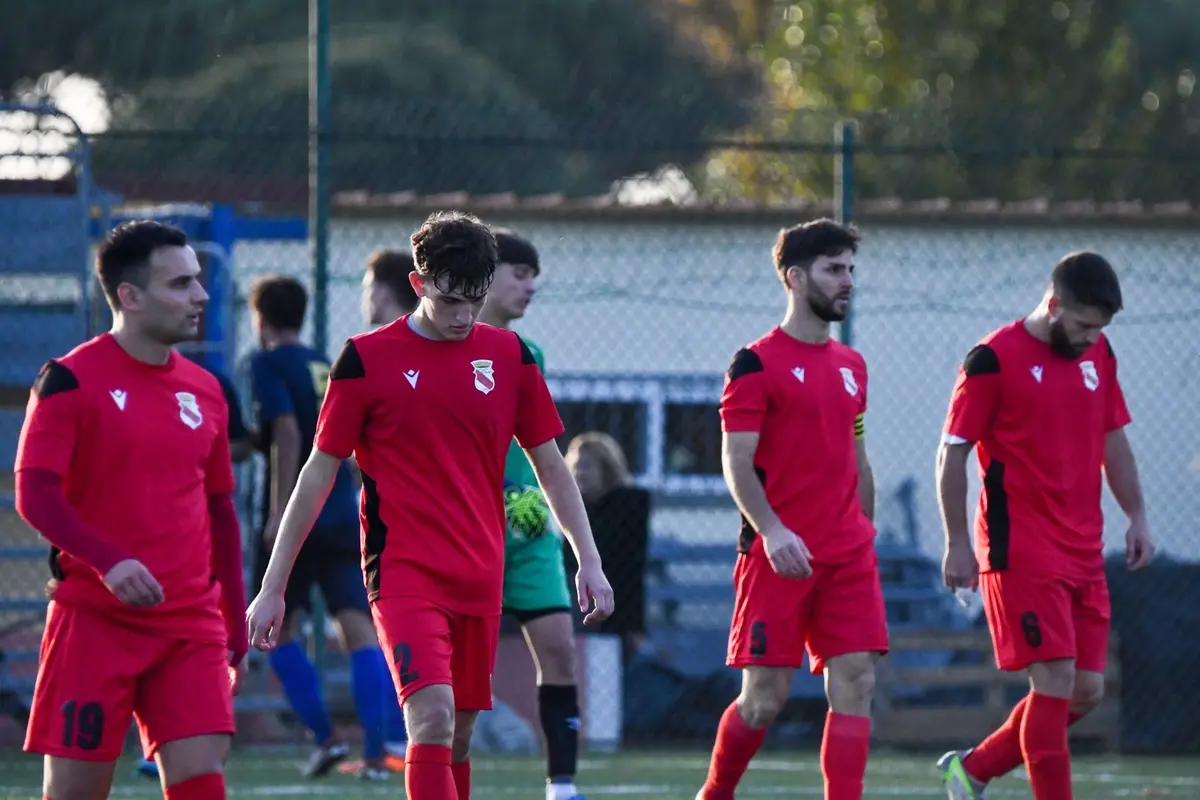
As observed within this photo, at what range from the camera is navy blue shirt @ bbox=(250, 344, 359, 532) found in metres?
8.38

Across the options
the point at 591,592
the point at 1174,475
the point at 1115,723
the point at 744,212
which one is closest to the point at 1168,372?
the point at 1174,475

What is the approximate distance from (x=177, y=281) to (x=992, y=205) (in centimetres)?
923

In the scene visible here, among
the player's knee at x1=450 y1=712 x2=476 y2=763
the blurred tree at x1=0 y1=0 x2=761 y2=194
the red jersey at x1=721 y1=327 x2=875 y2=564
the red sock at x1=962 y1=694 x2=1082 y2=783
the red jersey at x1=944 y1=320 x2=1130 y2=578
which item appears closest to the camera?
the player's knee at x1=450 y1=712 x2=476 y2=763

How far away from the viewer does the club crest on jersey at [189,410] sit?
510 cm

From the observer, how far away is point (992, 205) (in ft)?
44.4

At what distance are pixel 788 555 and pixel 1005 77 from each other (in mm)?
21729

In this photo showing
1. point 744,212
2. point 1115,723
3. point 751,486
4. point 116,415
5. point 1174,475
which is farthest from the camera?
point 1174,475

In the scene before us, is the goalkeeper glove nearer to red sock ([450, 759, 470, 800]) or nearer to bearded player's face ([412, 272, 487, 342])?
red sock ([450, 759, 470, 800])

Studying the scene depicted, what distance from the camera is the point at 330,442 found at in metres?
5.22

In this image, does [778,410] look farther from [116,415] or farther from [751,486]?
[116,415]

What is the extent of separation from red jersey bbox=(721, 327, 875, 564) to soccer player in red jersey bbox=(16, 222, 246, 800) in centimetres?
190

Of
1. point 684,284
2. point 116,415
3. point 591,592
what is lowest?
point 591,592

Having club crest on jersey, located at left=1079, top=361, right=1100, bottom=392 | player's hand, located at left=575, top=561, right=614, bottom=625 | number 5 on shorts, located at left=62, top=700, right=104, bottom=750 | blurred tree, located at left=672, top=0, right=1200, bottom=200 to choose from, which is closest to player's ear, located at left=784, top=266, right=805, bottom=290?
club crest on jersey, located at left=1079, top=361, right=1100, bottom=392

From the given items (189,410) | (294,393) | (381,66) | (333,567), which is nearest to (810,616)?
(189,410)
